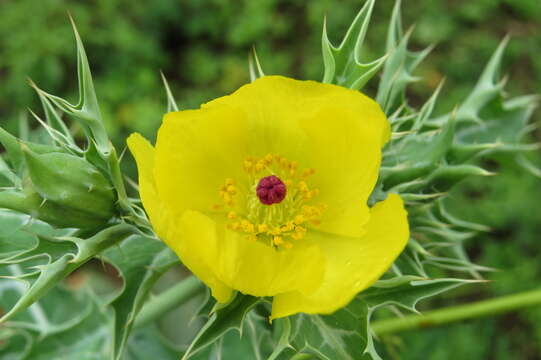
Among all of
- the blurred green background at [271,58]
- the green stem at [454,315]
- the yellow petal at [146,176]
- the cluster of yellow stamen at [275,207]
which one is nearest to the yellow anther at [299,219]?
the cluster of yellow stamen at [275,207]

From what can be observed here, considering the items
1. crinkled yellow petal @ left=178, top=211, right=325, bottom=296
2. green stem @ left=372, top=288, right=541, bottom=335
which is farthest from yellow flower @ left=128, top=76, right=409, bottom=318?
green stem @ left=372, top=288, right=541, bottom=335

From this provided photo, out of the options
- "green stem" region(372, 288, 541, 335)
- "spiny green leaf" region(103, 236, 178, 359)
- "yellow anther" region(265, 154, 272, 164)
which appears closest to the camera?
"spiny green leaf" region(103, 236, 178, 359)

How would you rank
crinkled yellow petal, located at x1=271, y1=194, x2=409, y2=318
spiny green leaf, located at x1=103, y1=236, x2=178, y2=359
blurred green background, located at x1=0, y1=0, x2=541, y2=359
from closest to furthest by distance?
crinkled yellow petal, located at x1=271, y1=194, x2=409, y2=318 < spiny green leaf, located at x1=103, y1=236, x2=178, y2=359 < blurred green background, located at x1=0, y1=0, x2=541, y2=359

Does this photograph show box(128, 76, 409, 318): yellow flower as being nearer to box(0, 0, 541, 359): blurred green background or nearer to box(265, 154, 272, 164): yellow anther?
box(265, 154, 272, 164): yellow anther

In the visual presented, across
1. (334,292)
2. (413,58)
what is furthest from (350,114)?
(413,58)

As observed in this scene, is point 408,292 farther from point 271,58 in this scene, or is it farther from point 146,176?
point 271,58

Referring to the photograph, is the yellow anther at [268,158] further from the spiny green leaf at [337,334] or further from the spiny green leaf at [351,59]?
the spiny green leaf at [337,334]

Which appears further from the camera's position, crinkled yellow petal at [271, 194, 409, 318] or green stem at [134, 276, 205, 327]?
green stem at [134, 276, 205, 327]
